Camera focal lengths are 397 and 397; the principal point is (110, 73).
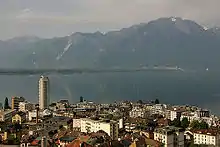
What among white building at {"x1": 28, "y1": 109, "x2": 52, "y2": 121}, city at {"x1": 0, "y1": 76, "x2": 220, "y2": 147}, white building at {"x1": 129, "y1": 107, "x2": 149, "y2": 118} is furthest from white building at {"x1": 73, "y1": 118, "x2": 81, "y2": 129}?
white building at {"x1": 129, "y1": 107, "x2": 149, "y2": 118}

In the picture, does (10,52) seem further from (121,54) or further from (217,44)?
(217,44)

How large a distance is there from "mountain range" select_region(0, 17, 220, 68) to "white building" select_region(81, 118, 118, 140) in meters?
36.1

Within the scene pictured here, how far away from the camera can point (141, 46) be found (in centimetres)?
6047

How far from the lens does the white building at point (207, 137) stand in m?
5.60

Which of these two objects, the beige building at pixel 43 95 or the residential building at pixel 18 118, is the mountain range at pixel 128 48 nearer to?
the beige building at pixel 43 95

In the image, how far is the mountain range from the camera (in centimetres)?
4891

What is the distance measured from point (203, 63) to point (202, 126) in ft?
143

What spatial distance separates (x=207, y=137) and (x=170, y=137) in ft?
2.62

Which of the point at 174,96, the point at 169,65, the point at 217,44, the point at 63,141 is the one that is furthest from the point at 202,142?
the point at 217,44

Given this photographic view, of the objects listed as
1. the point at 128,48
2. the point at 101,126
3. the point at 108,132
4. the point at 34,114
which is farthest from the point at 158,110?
the point at 128,48

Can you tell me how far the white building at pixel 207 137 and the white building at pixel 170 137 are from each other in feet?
1.63

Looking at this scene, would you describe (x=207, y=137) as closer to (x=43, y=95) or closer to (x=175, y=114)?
(x=175, y=114)

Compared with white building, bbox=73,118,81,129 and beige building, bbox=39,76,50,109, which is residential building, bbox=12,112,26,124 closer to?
white building, bbox=73,118,81,129

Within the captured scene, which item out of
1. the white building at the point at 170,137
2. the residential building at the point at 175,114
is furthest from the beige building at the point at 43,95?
the white building at the point at 170,137
